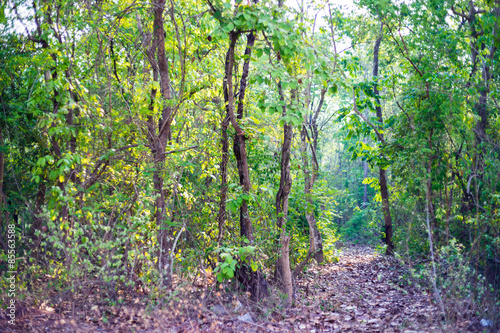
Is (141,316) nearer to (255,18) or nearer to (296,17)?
(255,18)

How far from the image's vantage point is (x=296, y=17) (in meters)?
6.65

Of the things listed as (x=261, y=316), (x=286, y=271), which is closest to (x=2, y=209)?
(x=261, y=316)

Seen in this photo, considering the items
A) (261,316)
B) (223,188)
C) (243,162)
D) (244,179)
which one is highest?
(243,162)

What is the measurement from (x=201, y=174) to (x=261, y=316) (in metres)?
2.44

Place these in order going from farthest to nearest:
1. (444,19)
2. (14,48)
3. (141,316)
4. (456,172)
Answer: (444,19)
(456,172)
(14,48)
(141,316)

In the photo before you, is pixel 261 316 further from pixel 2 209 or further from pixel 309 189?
pixel 2 209

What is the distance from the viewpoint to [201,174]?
6.34 m

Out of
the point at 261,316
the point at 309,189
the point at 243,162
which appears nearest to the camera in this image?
the point at 261,316

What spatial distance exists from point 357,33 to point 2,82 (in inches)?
392

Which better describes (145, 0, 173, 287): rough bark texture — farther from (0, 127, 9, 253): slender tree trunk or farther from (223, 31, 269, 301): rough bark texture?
(0, 127, 9, 253): slender tree trunk

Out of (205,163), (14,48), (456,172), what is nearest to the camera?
(14,48)

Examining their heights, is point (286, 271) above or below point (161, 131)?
below

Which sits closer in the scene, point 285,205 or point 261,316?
point 261,316

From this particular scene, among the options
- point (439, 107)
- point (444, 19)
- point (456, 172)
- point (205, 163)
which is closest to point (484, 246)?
point (456, 172)
